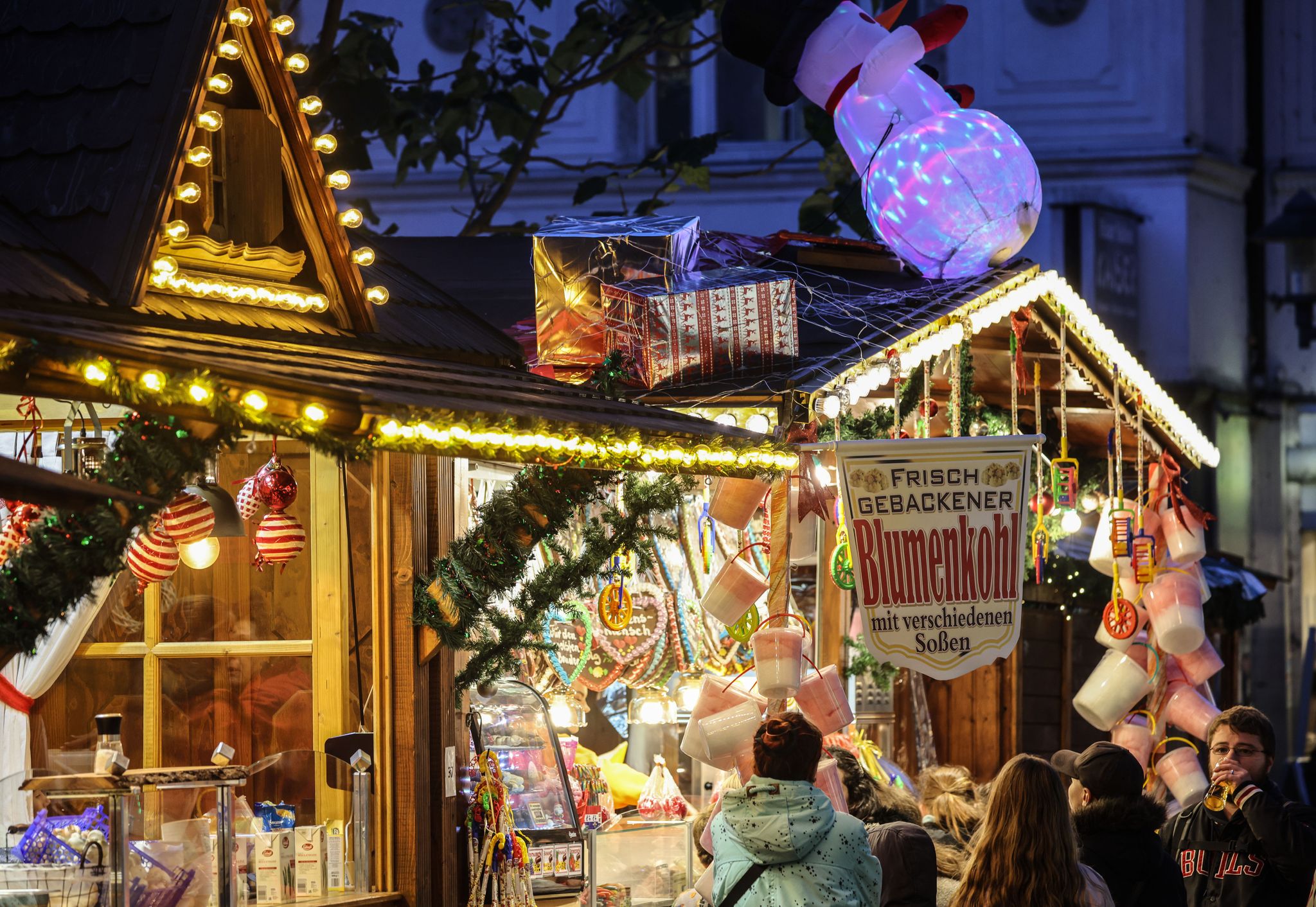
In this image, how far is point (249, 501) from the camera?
22.3ft

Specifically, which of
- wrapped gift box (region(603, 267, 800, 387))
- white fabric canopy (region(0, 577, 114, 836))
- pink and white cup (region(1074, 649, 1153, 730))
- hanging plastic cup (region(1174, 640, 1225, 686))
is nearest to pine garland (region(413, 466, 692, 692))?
wrapped gift box (region(603, 267, 800, 387))

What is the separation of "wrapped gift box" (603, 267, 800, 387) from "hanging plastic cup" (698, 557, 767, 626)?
2.60ft

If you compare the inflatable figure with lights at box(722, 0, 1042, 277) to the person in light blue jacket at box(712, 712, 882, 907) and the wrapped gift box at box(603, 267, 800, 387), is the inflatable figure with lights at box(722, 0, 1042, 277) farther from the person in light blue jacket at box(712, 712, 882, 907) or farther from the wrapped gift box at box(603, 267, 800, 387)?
the person in light blue jacket at box(712, 712, 882, 907)

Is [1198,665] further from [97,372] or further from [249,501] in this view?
[97,372]

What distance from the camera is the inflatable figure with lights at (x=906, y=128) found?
7.85 meters

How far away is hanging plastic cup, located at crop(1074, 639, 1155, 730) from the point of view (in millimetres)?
9617

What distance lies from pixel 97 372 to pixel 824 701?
3693 millimetres

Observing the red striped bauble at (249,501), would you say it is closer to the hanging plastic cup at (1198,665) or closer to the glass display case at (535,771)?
the glass display case at (535,771)

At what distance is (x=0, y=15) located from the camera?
6223 mm

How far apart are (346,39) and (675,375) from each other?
18.2ft

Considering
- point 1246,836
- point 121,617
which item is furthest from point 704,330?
point 1246,836

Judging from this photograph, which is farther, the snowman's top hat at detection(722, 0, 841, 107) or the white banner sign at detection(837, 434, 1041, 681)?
the snowman's top hat at detection(722, 0, 841, 107)

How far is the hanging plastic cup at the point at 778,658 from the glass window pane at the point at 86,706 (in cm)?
252

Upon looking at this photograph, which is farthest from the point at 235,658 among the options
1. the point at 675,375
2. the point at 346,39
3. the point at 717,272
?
the point at 346,39
